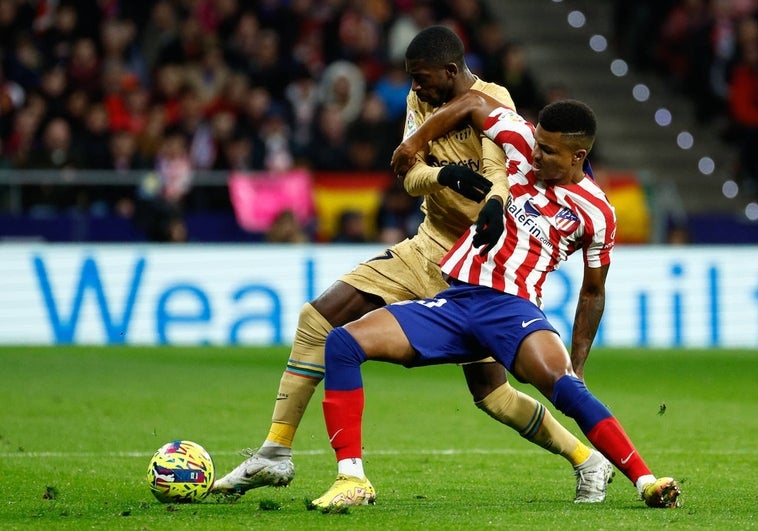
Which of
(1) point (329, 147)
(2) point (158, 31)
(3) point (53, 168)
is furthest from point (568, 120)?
(2) point (158, 31)

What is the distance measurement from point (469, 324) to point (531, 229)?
51 cm

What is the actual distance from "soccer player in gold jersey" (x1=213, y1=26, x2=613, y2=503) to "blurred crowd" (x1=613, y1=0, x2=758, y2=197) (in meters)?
12.9

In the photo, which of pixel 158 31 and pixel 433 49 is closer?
pixel 433 49

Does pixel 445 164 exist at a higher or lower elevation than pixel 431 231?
higher

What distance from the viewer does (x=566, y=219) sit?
6.19 m

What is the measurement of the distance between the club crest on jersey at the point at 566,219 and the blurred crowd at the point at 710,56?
13.2 m

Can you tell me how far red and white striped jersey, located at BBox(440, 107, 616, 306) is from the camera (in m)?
6.19

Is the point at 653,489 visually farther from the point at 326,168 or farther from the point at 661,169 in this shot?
the point at 661,169

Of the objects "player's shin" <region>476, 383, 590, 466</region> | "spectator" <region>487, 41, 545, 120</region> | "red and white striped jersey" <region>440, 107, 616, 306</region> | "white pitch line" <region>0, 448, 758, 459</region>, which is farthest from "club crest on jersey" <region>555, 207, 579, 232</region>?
"spectator" <region>487, 41, 545, 120</region>

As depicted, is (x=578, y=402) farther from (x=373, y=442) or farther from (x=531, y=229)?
(x=373, y=442)

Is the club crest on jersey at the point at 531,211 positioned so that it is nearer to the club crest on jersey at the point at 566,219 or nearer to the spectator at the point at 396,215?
the club crest on jersey at the point at 566,219

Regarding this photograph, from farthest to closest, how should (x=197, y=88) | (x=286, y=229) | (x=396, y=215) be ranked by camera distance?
(x=197, y=88) < (x=396, y=215) < (x=286, y=229)

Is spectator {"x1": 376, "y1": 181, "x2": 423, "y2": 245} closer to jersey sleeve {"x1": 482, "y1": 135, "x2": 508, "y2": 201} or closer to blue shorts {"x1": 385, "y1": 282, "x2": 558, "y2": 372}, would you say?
jersey sleeve {"x1": 482, "y1": 135, "x2": 508, "y2": 201}

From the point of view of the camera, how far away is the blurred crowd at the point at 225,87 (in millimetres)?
16219
